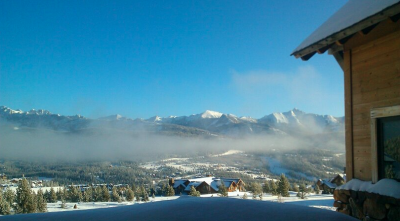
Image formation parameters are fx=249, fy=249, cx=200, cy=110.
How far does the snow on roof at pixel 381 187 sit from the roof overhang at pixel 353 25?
2239mm

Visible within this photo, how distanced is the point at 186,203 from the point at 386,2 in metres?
3.43

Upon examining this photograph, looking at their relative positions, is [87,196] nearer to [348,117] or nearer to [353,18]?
[348,117]

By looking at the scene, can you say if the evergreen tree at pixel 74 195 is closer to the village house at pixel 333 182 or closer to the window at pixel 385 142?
the village house at pixel 333 182

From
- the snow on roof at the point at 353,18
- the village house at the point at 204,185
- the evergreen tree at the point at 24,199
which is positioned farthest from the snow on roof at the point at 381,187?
the evergreen tree at the point at 24,199

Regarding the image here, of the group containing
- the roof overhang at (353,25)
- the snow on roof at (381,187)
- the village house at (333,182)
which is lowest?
the village house at (333,182)

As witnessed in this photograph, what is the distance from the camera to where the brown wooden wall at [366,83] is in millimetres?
3816

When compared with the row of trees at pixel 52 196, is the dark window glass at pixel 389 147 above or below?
above

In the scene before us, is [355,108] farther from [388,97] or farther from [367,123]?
[388,97]

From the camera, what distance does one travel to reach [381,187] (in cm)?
364

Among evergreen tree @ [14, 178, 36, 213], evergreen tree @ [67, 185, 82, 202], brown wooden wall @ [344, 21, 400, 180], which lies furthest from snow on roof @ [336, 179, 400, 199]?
evergreen tree @ [67, 185, 82, 202]

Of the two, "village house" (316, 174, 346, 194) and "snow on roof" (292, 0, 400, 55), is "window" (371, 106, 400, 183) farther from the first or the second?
"village house" (316, 174, 346, 194)

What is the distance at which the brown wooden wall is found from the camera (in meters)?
3.82

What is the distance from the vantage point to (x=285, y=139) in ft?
582

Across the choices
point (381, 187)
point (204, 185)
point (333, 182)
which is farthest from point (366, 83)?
point (204, 185)
